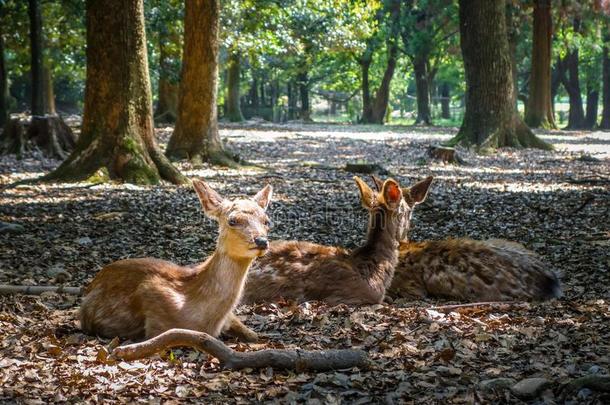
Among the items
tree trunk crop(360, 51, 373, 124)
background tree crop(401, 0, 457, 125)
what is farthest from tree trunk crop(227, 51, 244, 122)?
tree trunk crop(360, 51, 373, 124)

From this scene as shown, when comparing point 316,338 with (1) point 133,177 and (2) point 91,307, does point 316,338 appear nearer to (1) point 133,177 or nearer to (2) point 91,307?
(2) point 91,307

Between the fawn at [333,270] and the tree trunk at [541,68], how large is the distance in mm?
29148

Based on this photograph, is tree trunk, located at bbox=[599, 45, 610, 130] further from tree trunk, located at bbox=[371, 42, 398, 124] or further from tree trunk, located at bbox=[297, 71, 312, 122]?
tree trunk, located at bbox=[297, 71, 312, 122]

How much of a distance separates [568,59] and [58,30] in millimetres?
35222

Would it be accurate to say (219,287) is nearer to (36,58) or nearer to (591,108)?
(36,58)

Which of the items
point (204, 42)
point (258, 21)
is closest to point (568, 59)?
point (258, 21)

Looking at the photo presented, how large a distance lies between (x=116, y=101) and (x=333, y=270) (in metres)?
7.31

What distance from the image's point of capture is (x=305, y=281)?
23.6ft

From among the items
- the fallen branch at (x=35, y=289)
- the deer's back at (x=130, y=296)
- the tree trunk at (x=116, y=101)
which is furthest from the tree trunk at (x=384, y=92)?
the deer's back at (x=130, y=296)

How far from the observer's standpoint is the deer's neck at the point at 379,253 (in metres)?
7.28

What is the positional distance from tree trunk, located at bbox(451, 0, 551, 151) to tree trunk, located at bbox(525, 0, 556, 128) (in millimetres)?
13568

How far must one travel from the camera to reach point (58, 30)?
30250 millimetres

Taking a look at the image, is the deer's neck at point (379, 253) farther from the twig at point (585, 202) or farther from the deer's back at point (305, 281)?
the twig at point (585, 202)

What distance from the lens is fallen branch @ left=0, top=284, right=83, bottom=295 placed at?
700cm
